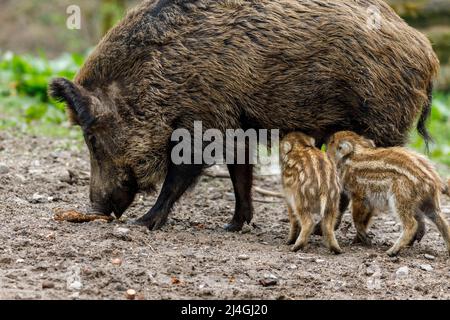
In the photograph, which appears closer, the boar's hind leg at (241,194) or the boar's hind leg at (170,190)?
the boar's hind leg at (170,190)

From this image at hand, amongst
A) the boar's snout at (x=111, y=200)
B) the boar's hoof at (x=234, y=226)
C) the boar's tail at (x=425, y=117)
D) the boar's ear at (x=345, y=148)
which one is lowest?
the boar's hoof at (x=234, y=226)

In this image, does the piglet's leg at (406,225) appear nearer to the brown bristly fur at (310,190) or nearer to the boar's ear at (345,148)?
the brown bristly fur at (310,190)

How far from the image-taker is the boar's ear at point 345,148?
20.9 ft

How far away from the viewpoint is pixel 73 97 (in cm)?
672

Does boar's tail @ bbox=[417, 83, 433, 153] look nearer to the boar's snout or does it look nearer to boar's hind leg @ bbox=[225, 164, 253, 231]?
boar's hind leg @ bbox=[225, 164, 253, 231]

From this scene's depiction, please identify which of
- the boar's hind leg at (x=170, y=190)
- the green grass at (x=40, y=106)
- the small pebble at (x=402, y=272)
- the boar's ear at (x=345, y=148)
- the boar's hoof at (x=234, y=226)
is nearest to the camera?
the small pebble at (x=402, y=272)

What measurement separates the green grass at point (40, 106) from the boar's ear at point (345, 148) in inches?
164

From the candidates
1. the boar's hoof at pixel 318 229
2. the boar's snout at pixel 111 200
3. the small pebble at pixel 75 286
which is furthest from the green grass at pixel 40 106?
the small pebble at pixel 75 286

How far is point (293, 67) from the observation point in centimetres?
667

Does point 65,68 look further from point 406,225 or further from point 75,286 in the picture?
point 75,286

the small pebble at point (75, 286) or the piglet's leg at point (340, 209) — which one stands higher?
the piglet's leg at point (340, 209)
